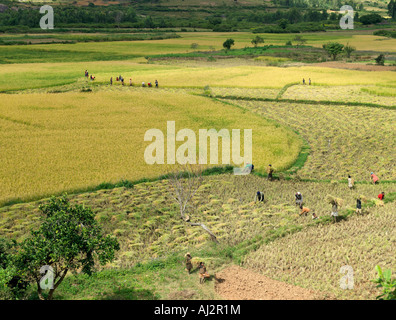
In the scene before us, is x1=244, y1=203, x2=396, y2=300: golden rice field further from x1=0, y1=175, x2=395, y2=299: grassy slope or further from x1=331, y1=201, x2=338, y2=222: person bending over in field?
x1=331, y1=201, x2=338, y2=222: person bending over in field

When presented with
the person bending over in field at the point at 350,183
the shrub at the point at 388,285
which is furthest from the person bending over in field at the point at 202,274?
the person bending over in field at the point at 350,183

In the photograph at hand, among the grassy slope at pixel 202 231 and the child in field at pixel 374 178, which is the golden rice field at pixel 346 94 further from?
the grassy slope at pixel 202 231

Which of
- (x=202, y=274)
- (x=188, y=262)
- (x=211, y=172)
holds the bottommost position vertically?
(x=202, y=274)

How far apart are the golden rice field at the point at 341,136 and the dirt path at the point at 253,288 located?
13.9 m

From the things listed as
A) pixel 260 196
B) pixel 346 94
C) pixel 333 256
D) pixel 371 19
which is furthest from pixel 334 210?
pixel 371 19

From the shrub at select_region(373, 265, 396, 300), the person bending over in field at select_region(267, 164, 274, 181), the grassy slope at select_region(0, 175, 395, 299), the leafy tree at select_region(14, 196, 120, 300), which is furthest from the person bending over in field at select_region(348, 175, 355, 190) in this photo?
the leafy tree at select_region(14, 196, 120, 300)

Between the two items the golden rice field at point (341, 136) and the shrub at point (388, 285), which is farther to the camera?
the golden rice field at point (341, 136)

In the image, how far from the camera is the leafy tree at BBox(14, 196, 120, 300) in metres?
14.1

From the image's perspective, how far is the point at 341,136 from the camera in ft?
123

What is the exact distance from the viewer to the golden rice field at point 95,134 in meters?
27.2

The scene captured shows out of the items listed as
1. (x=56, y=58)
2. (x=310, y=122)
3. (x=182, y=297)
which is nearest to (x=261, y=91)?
(x=310, y=122)

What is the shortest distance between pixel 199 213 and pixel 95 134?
16532 millimetres

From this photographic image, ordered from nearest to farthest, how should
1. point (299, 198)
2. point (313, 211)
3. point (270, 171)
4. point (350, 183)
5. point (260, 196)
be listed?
point (313, 211) → point (299, 198) → point (260, 196) → point (350, 183) → point (270, 171)

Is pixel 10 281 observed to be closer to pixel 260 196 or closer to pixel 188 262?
pixel 188 262
